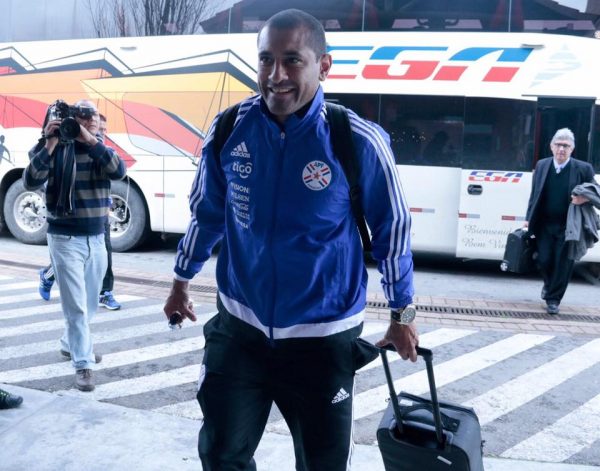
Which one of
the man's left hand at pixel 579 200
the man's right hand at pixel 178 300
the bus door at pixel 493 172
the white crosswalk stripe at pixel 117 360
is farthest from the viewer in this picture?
the bus door at pixel 493 172

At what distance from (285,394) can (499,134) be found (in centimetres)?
789

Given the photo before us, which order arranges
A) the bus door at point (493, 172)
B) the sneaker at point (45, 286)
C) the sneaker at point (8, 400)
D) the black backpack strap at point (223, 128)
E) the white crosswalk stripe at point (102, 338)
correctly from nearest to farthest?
the black backpack strap at point (223, 128) → the sneaker at point (8, 400) → the white crosswalk stripe at point (102, 338) → the sneaker at point (45, 286) → the bus door at point (493, 172)

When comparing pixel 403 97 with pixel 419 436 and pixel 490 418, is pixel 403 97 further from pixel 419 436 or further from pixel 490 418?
pixel 419 436

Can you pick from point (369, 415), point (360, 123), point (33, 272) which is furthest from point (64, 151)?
point (33, 272)

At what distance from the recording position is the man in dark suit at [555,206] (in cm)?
759

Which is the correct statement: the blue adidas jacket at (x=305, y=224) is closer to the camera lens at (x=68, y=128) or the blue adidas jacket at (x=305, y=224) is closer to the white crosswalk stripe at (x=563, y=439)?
the white crosswalk stripe at (x=563, y=439)

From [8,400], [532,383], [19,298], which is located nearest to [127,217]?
[19,298]

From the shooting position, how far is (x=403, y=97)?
32.6 ft

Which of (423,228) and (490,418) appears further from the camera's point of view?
(423,228)

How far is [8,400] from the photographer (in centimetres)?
429

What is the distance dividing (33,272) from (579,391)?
275 inches

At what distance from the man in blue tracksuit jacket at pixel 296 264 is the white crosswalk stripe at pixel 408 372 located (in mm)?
1819

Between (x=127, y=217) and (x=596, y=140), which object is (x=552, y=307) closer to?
(x=596, y=140)

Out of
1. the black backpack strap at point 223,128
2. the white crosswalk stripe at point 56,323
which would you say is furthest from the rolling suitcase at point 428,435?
the white crosswalk stripe at point 56,323
